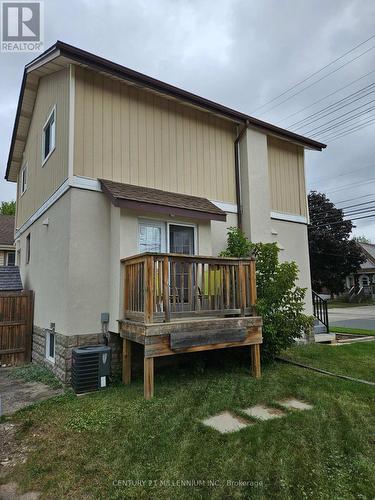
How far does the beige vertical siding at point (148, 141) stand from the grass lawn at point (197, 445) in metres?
4.21

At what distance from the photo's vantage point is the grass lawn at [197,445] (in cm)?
274

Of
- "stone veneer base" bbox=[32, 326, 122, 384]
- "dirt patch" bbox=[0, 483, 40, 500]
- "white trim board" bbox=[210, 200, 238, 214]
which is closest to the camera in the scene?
"dirt patch" bbox=[0, 483, 40, 500]

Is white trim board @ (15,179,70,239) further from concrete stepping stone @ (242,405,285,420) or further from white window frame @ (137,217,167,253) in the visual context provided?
concrete stepping stone @ (242,405,285,420)

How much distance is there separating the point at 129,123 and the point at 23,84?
4.08m

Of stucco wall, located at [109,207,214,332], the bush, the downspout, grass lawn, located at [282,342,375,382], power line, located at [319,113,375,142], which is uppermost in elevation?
power line, located at [319,113,375,142]

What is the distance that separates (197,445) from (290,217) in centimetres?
745

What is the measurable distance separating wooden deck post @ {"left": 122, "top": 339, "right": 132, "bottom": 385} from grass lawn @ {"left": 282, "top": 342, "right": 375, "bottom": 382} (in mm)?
3610

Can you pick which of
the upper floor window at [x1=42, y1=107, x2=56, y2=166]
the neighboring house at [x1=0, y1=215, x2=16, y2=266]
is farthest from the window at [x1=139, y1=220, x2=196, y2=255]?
the neighboring house at [x1=0, y1=215, x2=16, y2=266]

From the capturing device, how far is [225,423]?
3.96m

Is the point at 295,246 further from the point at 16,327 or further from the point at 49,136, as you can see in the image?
the point at 16,327

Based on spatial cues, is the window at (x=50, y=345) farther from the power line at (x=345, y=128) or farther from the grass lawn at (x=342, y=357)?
the power line at (x=345, y=128)

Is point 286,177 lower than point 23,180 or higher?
lower

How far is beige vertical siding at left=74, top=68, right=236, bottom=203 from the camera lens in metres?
6.43

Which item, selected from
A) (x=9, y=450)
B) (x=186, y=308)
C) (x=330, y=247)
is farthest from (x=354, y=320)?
(x=9, y=450)
